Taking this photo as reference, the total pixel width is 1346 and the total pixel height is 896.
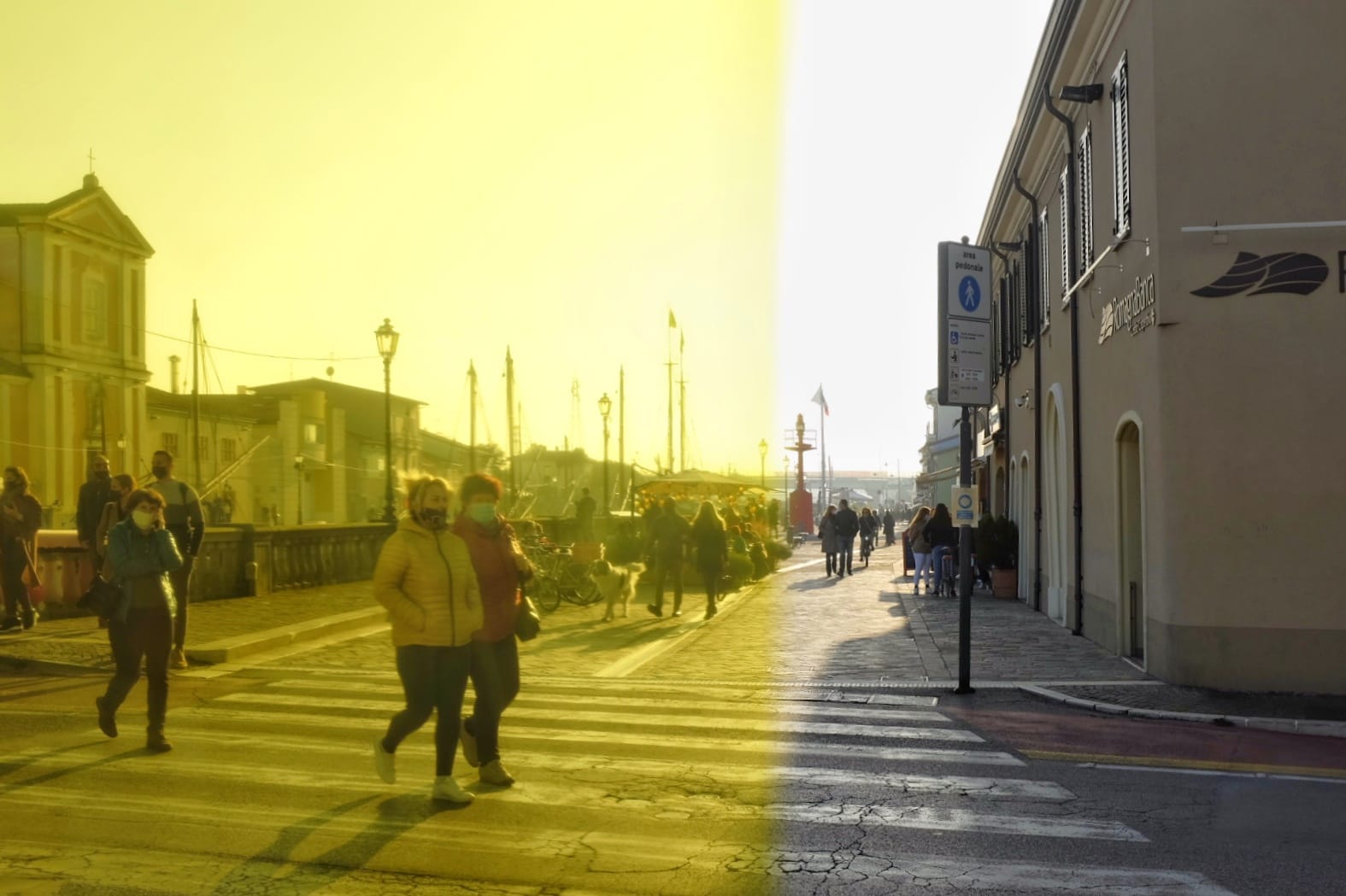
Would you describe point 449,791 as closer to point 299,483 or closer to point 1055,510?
point 1055,510

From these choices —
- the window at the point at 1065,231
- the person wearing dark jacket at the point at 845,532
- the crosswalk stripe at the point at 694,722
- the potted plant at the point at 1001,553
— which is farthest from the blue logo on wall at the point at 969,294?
the person wearing dark jacket at the point at 845,532

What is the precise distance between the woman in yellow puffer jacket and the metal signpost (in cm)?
633

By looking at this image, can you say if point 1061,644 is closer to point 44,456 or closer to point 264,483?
point 44,456

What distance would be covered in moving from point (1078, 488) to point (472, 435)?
149 feet

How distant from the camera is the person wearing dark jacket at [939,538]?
25.9m

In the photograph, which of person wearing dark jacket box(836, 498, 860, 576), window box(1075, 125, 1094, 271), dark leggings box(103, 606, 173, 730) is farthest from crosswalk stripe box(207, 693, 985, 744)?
person wearing dark jacket box(836, 498, 860, 576)

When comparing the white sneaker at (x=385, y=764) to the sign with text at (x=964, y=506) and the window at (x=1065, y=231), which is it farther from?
the window at (x=1065, y=231)

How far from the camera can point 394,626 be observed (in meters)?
6.96

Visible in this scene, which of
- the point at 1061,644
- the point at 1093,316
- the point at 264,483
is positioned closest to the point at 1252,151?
the point at 1093,316

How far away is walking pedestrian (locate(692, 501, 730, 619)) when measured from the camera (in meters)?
20.2

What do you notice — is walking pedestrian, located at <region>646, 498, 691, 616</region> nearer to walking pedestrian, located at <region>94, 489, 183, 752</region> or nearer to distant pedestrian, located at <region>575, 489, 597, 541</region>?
distant pedestrian, located at <region>575, 489, 597, 541</region>

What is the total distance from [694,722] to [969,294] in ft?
16.1

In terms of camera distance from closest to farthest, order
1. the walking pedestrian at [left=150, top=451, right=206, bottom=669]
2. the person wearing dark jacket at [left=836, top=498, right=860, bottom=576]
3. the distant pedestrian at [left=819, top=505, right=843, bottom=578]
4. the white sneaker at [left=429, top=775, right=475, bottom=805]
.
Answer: the white sneaker at [left=429, top=775, right=475, bottom=805], the walking pedestrian at [left=150, top=451, right=206, bottom=669], the person wearing dark jacket at [left=836, top=498, right=860, bottom=576], the distant pedestrian at [left=819, top=505, right=843, bottom=578]

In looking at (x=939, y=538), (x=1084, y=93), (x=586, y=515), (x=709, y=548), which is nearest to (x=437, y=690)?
(x=1084, y=93)
